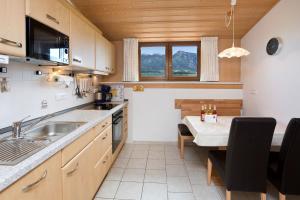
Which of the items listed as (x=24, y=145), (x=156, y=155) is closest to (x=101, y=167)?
(x=24, y=145)

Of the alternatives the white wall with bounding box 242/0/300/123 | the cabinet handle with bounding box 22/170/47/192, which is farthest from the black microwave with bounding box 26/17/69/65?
the white wall with bounding box 242/0/300/123

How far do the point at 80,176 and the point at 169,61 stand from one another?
9.56 feet

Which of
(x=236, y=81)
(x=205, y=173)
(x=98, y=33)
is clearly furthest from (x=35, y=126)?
(x=236, y=81)

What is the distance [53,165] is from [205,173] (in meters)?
2.08

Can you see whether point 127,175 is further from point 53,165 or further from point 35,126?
point 53,165

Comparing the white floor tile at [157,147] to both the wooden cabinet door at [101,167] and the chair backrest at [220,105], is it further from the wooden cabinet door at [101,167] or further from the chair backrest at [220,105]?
the wooden cabinet door at [101,167]

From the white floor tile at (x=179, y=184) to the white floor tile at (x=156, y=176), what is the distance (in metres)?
0.08

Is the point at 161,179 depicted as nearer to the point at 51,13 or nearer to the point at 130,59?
the point at 51,13

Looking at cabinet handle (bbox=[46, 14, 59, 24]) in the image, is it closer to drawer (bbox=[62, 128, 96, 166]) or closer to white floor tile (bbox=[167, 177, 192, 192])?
drawer (bbox=[62, 128, 96, 166])

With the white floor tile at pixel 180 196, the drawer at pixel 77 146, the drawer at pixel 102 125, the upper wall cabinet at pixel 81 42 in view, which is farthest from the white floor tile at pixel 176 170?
the upper wall cabinet at pixel 81 42

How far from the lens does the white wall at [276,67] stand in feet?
7.59

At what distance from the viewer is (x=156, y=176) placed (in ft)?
8.50

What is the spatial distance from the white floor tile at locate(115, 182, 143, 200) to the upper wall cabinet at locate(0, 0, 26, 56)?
66.3 inches

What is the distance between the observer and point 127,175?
8.55 ft
